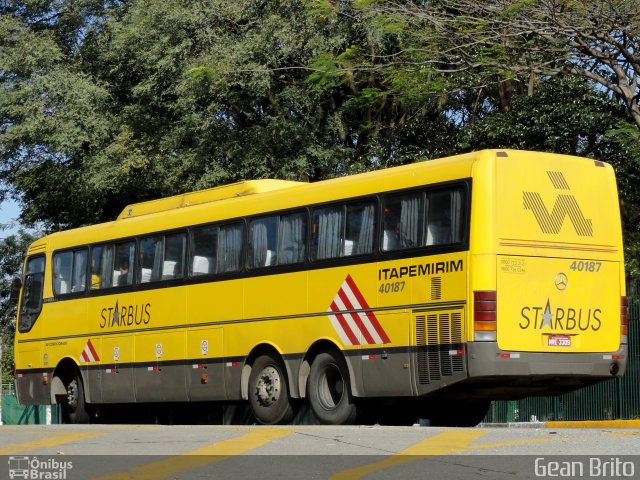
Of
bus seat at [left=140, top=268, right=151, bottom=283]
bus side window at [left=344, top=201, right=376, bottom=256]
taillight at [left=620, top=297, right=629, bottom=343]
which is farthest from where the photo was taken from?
bus seat at [left=140, top=268, right=151, bottom=283]

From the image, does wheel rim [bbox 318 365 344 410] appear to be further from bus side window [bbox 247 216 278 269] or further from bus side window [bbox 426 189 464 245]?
bus side window [bbox 426 189 464 245]

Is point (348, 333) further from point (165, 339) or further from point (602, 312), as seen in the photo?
point (165, 339)

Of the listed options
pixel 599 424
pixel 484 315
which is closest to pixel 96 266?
pixel 599 424

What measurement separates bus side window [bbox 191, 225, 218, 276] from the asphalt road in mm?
6194

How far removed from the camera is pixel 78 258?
77.8 ft

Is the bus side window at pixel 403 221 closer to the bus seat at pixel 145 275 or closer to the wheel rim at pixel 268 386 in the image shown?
the wheel rim at pixel 268 386

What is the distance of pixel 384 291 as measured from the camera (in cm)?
1698

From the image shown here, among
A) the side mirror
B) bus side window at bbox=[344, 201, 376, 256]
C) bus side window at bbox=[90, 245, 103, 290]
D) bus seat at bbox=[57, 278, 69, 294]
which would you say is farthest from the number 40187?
the side mirror

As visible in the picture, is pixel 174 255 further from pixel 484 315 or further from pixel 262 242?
pixel 484 315

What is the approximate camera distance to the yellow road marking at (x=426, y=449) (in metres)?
10.2

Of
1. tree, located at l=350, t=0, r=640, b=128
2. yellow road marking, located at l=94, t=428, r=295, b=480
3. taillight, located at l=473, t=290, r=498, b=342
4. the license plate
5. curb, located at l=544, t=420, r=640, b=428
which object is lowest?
yellow road marking, located at l=94, t=428, r=295, b=480

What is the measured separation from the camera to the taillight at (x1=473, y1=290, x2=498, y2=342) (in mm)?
15656

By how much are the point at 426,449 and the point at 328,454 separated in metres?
0.84
